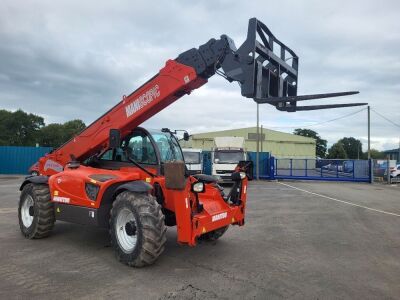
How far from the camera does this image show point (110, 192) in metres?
6.86

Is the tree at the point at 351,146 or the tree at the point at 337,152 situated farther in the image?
the tree at the point at 351,146

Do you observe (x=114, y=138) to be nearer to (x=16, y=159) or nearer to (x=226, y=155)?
(x=226, y=155)

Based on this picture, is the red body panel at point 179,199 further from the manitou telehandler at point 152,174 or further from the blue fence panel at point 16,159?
the blue fence panel at point 16,159

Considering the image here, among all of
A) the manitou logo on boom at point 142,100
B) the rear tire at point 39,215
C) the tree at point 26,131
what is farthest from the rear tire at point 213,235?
the tree at point 26,131

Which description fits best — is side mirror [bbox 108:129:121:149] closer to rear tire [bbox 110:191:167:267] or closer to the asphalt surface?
rear tire [bbox 110:191:167:267]

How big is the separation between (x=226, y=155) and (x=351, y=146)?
374 ft

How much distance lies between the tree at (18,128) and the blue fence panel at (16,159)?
175 ft

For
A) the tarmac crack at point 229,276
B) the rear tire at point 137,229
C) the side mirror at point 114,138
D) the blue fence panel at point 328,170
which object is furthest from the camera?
the blue fence panel at point 328,170

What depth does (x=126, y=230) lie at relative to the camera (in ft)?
21.1

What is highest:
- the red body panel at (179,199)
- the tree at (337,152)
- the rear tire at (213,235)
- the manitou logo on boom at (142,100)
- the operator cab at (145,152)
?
the tree at (337,152)

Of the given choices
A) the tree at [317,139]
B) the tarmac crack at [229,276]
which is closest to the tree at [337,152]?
the tree at [317,139]

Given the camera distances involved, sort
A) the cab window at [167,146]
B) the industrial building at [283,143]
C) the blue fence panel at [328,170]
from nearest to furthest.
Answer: the cab window at [167,146]
the blue fence panel at [328,170]
the industrial building at [283,143]

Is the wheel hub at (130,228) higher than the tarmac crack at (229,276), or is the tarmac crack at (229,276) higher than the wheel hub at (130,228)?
the wheel hub at (130,228)

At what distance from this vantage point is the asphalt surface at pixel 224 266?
517 cm
